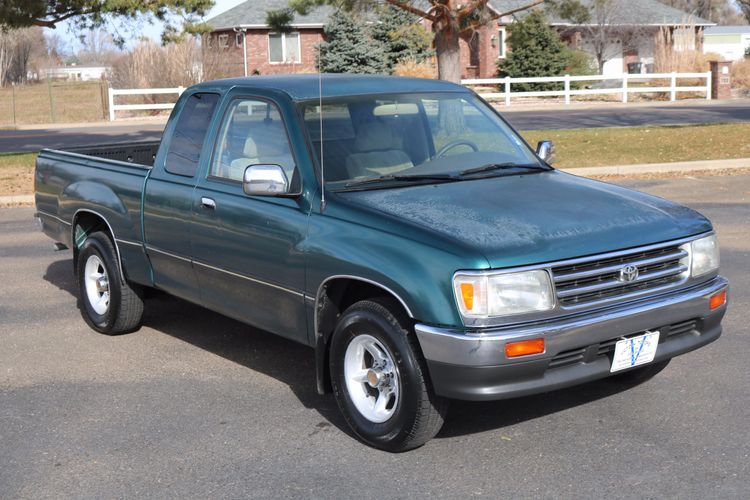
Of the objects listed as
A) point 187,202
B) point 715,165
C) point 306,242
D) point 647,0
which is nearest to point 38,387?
point 187,202

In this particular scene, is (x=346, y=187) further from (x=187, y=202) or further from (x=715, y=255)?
(x=715, y=255)

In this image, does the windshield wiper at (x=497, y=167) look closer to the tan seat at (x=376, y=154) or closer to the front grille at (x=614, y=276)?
the tan seat at (x=376, y=154)

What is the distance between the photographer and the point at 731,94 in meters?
40.8

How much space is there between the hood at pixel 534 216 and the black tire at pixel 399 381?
489 mm

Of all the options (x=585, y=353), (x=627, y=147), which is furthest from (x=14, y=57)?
(x=585, y=353)

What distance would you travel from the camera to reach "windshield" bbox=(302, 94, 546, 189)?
5.84 m

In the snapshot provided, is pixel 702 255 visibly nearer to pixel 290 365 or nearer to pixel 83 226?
pixel 290 365

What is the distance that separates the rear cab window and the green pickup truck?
0.01 metres

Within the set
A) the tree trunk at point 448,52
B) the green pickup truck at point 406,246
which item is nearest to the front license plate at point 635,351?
the green pickup truck at point 406,246

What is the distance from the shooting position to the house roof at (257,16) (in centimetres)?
4750

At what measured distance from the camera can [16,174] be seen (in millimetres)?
18266

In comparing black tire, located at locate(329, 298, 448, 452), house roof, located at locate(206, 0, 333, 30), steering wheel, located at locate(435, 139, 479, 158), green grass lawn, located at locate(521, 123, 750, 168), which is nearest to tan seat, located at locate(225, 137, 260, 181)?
steering wheel, located at locate(435, 139, 479, 158)

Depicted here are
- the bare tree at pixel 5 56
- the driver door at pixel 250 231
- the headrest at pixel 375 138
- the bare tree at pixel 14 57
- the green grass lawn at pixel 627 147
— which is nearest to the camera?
the driver door at pixel 250 231

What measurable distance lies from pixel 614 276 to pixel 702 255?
0.70 meters
